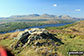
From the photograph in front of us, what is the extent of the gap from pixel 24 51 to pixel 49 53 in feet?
21.6

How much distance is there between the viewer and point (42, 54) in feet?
76.6

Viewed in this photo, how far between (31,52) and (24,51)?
222 cm

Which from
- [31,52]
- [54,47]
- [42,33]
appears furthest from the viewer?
[42,33]

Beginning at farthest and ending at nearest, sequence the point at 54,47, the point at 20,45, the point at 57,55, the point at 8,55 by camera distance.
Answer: the point at 20,45
the point at 54,47
the point at 57,55
the point at 8,55

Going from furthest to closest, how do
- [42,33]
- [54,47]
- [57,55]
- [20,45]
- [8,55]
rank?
1. [42,33]
2. [20,45]
3. [54,47]
4. [57,55]
5. [8,55]

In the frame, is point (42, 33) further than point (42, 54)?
Yes

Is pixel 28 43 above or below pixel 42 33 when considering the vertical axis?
below

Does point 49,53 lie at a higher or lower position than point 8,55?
lower

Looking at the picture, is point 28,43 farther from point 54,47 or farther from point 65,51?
point 65,51

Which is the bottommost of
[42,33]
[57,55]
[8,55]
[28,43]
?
[57,55]

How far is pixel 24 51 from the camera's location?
25641 mm

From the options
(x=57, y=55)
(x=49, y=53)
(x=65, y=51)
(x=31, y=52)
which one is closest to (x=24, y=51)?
(x=31, y=52)

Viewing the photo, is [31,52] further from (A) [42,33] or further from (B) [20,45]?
(A) [42,33]

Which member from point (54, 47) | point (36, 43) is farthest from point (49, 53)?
point (36, 43)
